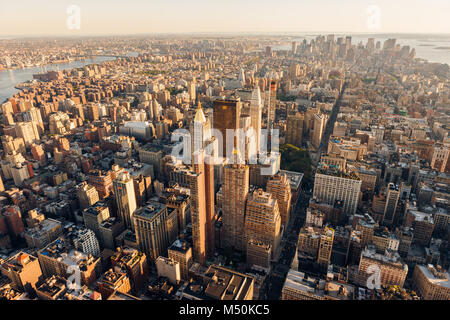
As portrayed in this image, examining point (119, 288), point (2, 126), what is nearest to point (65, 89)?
point (2, 126)

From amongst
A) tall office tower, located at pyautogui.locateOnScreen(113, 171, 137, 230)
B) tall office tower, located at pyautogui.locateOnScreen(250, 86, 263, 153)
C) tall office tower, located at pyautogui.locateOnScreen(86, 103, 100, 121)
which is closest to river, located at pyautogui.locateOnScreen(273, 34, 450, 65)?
tall office tower, located at pyautogui.locateOnScreen(250, 86, 263, 153)

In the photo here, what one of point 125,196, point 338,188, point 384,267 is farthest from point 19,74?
point 384,267

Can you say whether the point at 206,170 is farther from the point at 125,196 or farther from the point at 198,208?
the point at 125,196

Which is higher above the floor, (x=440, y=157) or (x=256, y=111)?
(x=256, y=111)

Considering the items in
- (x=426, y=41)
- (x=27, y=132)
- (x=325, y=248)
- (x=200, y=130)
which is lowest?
(x=325, y=248)

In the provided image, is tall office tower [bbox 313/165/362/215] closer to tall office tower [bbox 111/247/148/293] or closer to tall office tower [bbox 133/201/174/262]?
tall office tower [bbox 133/201/174/262]

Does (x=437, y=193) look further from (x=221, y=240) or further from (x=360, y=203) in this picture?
(x=221, y=240)
